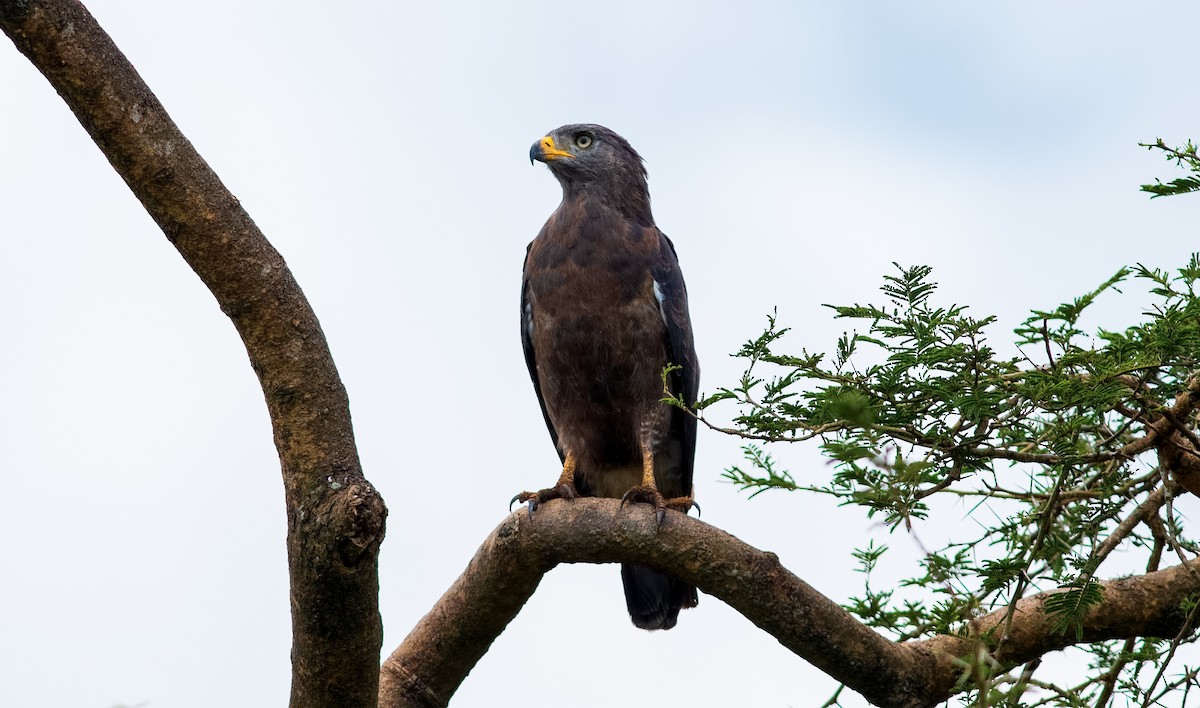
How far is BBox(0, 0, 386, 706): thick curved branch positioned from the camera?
337cm

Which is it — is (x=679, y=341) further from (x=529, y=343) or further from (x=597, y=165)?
(x=597, y=165)

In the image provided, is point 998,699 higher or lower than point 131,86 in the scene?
lower

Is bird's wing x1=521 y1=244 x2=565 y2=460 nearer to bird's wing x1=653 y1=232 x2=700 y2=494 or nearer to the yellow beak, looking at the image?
the yellow beak

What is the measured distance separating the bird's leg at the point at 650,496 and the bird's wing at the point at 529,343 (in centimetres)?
66

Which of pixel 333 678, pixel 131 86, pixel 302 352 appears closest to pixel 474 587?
pixel 333 678

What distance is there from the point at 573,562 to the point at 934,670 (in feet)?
3.97

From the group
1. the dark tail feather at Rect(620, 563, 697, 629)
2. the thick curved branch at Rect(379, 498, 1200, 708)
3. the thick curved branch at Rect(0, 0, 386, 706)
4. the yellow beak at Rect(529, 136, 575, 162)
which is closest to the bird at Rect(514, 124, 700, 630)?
the dark tail feather at Rect(620, 563, 697, 629)

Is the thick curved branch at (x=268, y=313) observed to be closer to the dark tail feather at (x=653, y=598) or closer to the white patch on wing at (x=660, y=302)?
the dark tail feather at (x=653, y=598)

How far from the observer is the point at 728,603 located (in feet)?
13.6

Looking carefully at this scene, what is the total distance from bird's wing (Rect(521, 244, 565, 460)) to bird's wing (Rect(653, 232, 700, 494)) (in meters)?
0.61

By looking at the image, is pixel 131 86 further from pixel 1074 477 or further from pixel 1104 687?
pixel 1104 687

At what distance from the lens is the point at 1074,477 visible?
12.2 ft

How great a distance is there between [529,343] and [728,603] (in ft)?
7.64

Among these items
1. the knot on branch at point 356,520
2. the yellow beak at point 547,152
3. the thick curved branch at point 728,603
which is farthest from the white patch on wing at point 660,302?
the knot on branch at point 356,520
